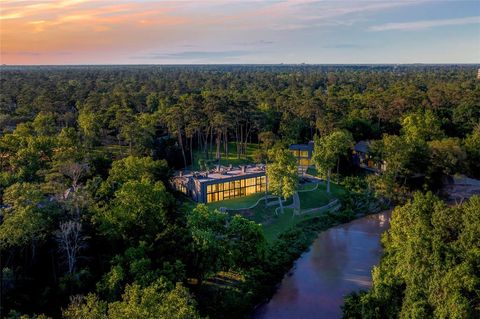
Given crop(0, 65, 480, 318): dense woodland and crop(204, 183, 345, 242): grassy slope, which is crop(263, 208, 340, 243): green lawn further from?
crop(0, 65, 480, 318): dense woodland

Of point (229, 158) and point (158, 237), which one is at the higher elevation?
point (158, 237)

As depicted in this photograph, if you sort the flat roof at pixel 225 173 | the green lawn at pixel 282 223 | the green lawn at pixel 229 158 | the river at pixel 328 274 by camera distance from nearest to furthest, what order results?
the river at pixel 328 274 → the green lawn at pixel 282 223 → the flat roof at pixel 225 173 → the green lawn at pixel 229 158

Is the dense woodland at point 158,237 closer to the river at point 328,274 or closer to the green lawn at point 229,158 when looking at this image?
the river at point 328,274

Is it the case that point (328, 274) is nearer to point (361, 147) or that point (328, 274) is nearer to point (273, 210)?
point (273, 210)

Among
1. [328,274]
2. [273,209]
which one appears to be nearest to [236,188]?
[273,209]

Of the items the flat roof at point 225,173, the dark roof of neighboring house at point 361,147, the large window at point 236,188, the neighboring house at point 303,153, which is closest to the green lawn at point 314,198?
the large window at point 236,188

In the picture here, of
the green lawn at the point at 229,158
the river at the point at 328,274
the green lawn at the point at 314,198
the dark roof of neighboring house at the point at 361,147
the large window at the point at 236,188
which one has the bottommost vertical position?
the river at the point at 328,274
